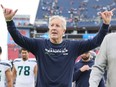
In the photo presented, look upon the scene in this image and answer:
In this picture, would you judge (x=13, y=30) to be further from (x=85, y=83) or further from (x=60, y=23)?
(x=85, y=83)

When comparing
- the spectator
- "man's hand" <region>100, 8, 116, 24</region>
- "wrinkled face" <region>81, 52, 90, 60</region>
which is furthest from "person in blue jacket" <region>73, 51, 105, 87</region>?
the spectator

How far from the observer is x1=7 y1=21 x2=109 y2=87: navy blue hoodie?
356 cm

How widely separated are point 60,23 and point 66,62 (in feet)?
1.29

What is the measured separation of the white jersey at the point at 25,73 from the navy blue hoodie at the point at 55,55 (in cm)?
484

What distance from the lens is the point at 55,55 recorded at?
3617 mm

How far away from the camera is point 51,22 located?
3.63 metres

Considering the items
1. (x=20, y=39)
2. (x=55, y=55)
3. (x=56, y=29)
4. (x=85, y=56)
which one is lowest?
(x=85, y=56)

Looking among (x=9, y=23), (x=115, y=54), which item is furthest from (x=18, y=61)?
(x=115, y=54)

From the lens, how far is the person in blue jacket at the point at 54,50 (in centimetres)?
356

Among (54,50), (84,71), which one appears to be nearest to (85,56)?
(84,71)

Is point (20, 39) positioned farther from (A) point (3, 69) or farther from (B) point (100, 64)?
(A) point (3, 69)

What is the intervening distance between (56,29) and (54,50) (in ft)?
0.71

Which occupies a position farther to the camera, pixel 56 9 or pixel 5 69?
pixel 56 9

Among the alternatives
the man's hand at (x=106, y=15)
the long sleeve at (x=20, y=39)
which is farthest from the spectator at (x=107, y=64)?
the long sleeve at (x=20, y=39)
